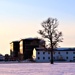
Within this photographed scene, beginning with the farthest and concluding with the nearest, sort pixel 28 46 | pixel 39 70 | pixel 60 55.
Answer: pixel 28 46
pixel 60 55
pixel 39 70

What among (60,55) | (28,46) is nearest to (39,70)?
(60,55)

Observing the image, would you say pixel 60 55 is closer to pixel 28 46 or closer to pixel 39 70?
pixel 28 46

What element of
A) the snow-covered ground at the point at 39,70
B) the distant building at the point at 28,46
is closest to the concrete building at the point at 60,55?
the distant building at the point at 28,46

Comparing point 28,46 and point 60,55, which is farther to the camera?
point 28,46

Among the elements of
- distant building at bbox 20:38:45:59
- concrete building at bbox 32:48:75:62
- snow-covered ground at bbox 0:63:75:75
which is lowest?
snow-covered ground at bbox 0:63:75:75

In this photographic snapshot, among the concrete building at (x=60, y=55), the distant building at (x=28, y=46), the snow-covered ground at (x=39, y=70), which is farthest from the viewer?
the distant building at (x=28, y=46)

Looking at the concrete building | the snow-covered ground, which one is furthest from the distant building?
the snow-covered ground

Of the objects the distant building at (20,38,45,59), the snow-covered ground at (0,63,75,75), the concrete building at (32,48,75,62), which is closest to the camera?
the snow-covered ground at (0,63,75,75)

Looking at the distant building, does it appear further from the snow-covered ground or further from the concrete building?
the snow-covered ground

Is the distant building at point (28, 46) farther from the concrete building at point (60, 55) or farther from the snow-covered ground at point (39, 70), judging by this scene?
the snow-covered ground at point (39, 70)

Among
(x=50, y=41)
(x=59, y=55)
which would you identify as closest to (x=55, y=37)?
(x=50, y=41)

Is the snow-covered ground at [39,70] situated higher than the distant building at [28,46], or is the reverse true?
the distant building at [28,46]

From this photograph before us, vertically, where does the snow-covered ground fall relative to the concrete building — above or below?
below

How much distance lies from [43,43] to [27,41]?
4307 inches
